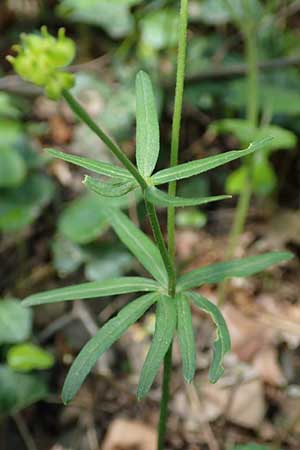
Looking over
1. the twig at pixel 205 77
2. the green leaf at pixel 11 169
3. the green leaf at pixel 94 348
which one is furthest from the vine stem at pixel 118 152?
the twig at pixel 205 77

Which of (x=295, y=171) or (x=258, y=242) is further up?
(x=295, y=171)

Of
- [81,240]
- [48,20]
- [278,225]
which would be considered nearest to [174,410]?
[81,240]

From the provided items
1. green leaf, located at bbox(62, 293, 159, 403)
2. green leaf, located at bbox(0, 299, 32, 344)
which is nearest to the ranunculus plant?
green leaf, located at bbox(62, 293, 159, 403)

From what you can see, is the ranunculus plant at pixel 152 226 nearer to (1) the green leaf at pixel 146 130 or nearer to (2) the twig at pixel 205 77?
(1) the green leaf at pixel 146 130

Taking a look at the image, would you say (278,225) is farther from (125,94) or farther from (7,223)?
(7,223)

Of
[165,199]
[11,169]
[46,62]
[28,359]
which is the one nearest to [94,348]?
[165,199]

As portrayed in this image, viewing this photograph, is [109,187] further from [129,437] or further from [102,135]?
[129,437]

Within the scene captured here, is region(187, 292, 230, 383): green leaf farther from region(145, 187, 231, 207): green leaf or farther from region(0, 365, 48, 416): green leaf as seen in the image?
region(0, 365, 48, 416): green leaf
